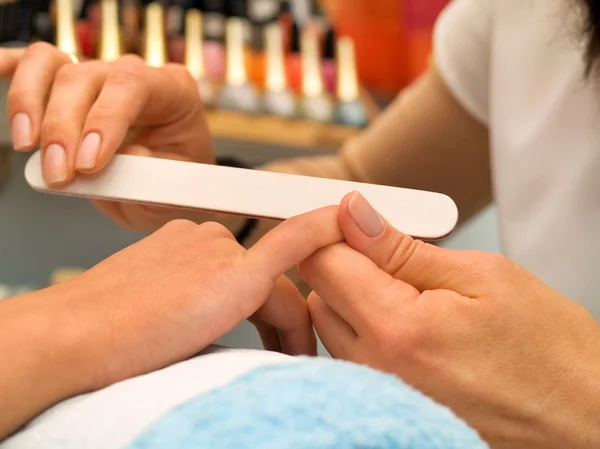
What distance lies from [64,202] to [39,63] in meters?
0.50

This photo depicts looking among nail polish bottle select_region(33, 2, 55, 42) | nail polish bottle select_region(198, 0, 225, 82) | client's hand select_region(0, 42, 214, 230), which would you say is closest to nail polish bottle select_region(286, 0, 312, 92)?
nail polish bottle select_region(198, 0, 225, 82)

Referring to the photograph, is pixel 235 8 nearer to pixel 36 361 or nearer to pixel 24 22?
pixel 24 22

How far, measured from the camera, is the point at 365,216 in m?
0.28

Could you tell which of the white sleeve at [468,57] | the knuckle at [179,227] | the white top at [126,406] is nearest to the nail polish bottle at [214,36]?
the white sleeve at [468,57]

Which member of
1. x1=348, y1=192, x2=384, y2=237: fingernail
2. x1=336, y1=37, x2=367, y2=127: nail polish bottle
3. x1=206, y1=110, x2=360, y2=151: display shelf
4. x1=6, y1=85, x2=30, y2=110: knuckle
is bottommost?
x1=206, y1=110, x2=360, y2=151: display shelf

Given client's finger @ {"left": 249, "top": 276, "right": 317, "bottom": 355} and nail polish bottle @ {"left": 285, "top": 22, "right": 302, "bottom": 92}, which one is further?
nail polish bottle @ {"left": 285, "top": 22, "right": 302, "bottom": 92}

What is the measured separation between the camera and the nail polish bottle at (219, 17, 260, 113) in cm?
92

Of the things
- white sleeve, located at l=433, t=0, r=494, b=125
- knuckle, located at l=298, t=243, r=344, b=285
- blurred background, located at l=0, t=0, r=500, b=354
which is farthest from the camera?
blurred background, located at l=0, t=0, r=500, b=354

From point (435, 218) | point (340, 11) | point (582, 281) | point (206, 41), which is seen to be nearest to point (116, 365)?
point (435, 218)

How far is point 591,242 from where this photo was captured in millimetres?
454

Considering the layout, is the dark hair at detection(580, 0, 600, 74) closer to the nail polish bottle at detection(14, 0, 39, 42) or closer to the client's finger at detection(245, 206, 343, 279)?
the client's finger at detection(245, 206, 343, 279)

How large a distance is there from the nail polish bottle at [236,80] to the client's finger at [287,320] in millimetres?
662

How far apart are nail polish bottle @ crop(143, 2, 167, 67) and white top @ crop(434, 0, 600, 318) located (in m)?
0.53

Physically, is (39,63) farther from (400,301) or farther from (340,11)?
(340,11)
